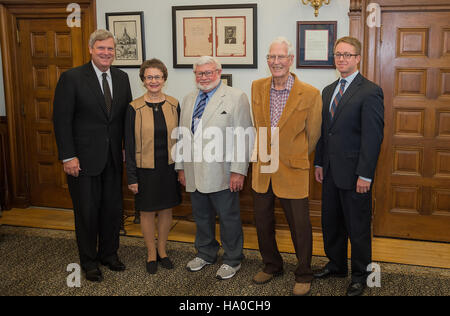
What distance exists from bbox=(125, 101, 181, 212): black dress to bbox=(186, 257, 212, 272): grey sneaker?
44cm

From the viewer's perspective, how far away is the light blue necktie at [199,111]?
2781 mm

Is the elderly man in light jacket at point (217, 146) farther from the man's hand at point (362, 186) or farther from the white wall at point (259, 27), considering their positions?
the white wall at point (259, 27)

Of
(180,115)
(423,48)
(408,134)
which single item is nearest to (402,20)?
(423,48)

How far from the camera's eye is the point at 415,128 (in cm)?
353

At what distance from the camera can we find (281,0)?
3.55 meters

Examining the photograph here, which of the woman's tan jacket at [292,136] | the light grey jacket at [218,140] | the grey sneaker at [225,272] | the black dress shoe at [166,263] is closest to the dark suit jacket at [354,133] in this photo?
the woman's tan jacket at [292,136]

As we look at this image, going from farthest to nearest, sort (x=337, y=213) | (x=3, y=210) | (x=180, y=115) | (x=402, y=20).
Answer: (x=3, y=210) < (x=402, y=20) < (x=180, y=115) < (x=337, y=213)

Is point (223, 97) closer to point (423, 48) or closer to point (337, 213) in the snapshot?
point (337, 213)

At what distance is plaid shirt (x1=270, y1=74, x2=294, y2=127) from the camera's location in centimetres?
253

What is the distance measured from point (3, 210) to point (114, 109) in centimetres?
231

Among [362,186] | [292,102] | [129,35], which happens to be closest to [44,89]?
[129,35]

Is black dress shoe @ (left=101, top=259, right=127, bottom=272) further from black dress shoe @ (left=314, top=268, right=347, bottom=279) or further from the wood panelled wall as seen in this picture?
the wood panelled wall

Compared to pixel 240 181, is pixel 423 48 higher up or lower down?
higher up

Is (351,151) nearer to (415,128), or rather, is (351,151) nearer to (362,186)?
(362,186)
